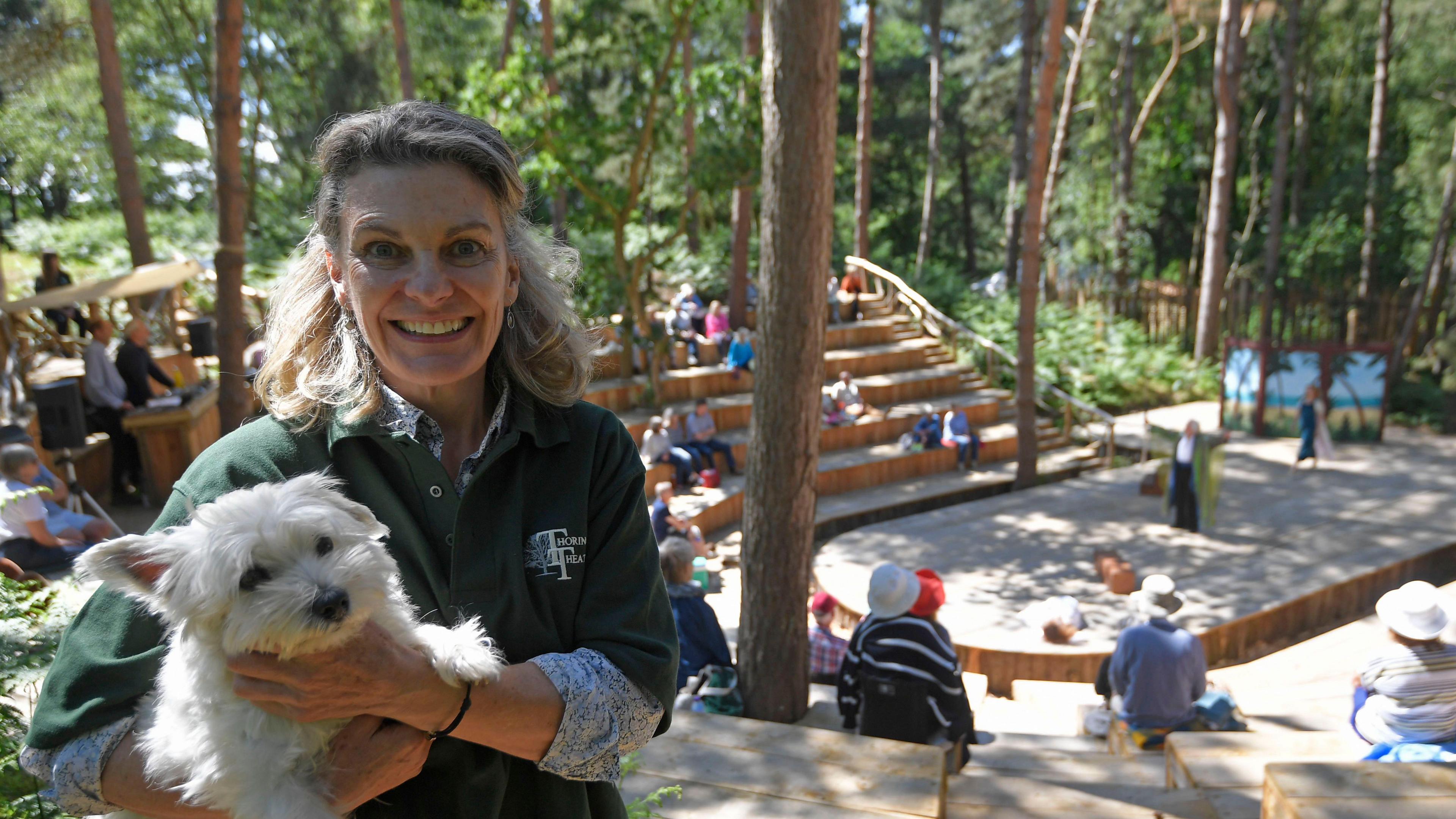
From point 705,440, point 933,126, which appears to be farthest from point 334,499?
point 933,126

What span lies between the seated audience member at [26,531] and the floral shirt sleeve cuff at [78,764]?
4.93 meters

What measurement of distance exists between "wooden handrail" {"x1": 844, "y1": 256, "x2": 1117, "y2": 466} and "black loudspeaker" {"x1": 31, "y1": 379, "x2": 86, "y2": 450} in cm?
1500

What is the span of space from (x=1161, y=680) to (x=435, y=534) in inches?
227

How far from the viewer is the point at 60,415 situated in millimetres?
8383

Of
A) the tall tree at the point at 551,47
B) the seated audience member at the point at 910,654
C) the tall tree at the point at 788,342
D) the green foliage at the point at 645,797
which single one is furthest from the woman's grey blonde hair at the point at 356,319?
the tall tree at the point at 551,47

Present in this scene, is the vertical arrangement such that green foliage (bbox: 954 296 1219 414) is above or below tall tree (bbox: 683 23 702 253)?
below

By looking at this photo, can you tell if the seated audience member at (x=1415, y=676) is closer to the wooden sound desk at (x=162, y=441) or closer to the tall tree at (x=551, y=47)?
the wooden sound desk at (x=162, y=441)

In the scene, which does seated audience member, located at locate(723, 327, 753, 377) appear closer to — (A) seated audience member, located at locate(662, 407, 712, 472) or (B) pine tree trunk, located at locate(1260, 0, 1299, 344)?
(A) seated audience member, located at locate(662, 407, 712, 472)

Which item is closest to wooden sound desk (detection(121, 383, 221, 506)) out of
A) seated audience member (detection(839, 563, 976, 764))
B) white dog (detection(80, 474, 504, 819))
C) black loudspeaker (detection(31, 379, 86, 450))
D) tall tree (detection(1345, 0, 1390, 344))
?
Result: black loudspeaker (detection(31, 379, 86, 450))

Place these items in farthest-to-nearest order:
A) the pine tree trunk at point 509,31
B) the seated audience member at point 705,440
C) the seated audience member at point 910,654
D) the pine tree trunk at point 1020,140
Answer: the pine tree trunk at point 1020,140
the pine tree trunk at point 509,31
the seated audience member at point 705,440
the seated audience member at point 910,654

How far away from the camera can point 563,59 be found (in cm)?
1370

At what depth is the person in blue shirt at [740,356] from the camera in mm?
17250

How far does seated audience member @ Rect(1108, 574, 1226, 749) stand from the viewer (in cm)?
595

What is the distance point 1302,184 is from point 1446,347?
29.6ft
